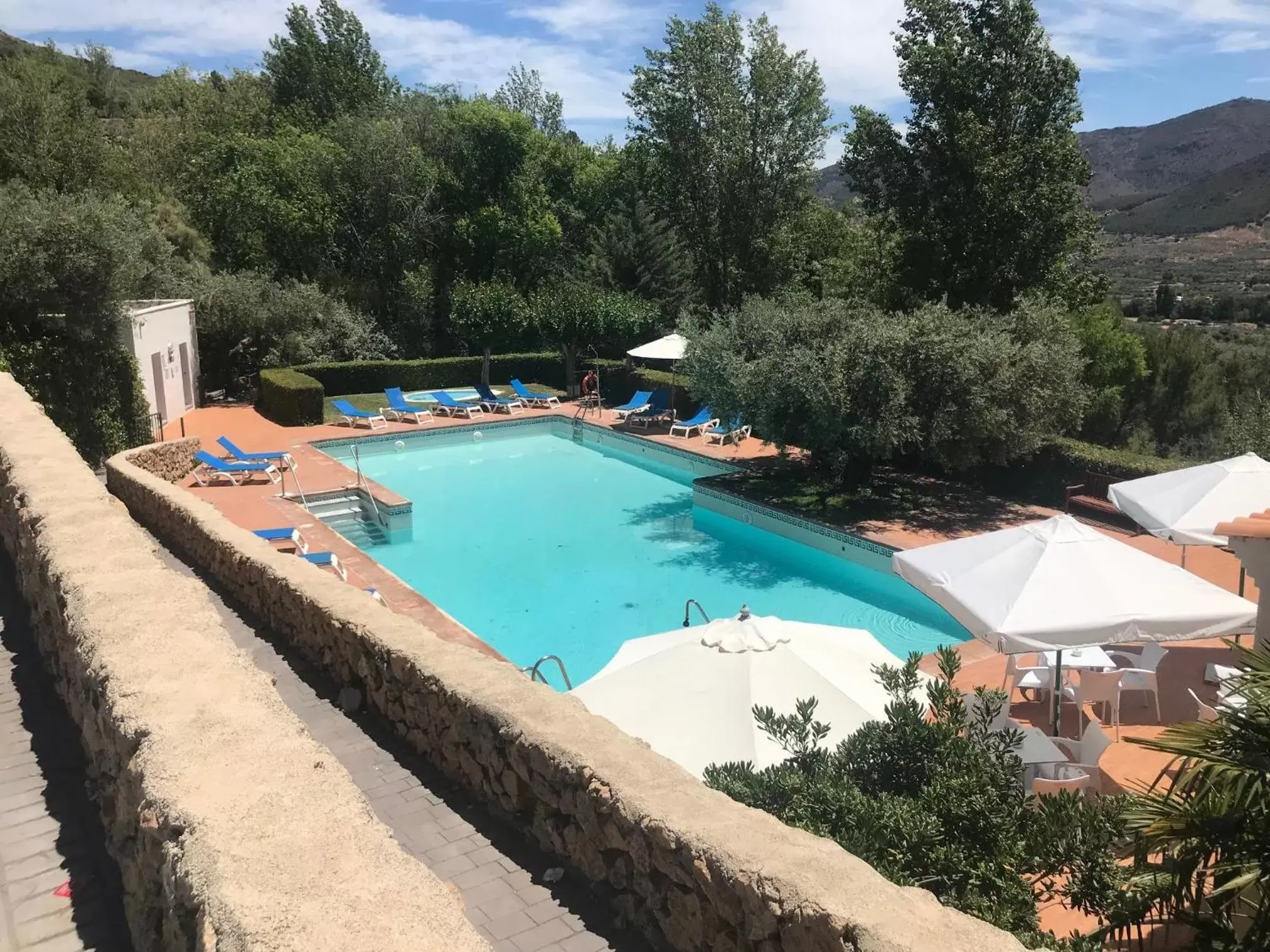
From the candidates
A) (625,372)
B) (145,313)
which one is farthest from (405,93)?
(145,313)

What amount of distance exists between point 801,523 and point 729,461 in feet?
15.5

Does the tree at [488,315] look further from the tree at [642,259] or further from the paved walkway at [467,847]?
the paved walkway at [467,847]

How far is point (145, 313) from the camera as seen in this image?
21.4m

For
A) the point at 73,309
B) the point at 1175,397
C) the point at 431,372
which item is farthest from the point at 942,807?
the point at 1175,397

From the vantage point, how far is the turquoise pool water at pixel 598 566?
12.7 m

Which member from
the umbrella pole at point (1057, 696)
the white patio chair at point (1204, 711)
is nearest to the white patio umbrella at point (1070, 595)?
the umbrella pole at point (1057, 696)

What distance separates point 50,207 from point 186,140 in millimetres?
23842

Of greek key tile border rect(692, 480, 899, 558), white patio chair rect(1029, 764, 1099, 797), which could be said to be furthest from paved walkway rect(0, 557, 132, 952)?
greek key tile border rect(692, 480, 899, 558)

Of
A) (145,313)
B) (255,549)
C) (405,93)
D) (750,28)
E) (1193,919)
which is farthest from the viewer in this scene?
(405,93)

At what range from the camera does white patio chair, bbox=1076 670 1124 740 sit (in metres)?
8.13

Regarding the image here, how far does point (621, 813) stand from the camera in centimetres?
420

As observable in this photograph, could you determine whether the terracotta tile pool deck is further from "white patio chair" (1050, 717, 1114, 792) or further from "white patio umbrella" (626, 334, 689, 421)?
"white patio umbrella" (626, 334, 689, 421)

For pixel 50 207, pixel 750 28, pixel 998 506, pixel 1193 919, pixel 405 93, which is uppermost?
pixel 405 93

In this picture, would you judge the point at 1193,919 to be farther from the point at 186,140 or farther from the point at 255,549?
the point at 186,140
